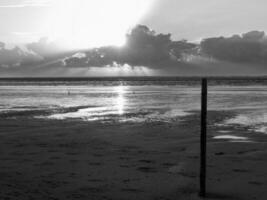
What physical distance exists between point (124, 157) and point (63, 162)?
1.96 metres

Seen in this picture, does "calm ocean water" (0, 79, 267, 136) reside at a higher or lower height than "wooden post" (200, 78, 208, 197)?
lower

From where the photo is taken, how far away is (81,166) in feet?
37.1

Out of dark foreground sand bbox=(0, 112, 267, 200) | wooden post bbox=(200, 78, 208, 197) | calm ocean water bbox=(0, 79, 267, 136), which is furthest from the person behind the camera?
calm ocean water bbox=(0, 79, 267, 136)

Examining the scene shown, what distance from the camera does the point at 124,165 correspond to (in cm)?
1141

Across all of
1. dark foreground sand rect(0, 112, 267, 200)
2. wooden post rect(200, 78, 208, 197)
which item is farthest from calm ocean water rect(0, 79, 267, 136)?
wooden post rect(200, 78, 208, 197)

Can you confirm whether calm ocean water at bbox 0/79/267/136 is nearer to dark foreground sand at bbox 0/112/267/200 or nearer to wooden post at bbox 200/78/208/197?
dark foreground sand at bbox 0/112/267/200

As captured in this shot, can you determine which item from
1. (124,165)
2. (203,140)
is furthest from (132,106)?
(203,140)

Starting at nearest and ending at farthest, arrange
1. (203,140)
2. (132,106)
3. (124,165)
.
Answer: (203,140) → (124,165) → (132,106)

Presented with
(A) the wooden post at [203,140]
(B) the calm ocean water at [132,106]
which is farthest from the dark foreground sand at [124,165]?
(B) the calm ocean water at [132,106]

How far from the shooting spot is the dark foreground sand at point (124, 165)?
895cm

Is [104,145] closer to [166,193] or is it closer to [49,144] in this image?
[49,144]

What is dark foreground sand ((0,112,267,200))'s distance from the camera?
8945 mm

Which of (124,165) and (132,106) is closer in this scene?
(124,165)

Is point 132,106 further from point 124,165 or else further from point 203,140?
point 203,140
